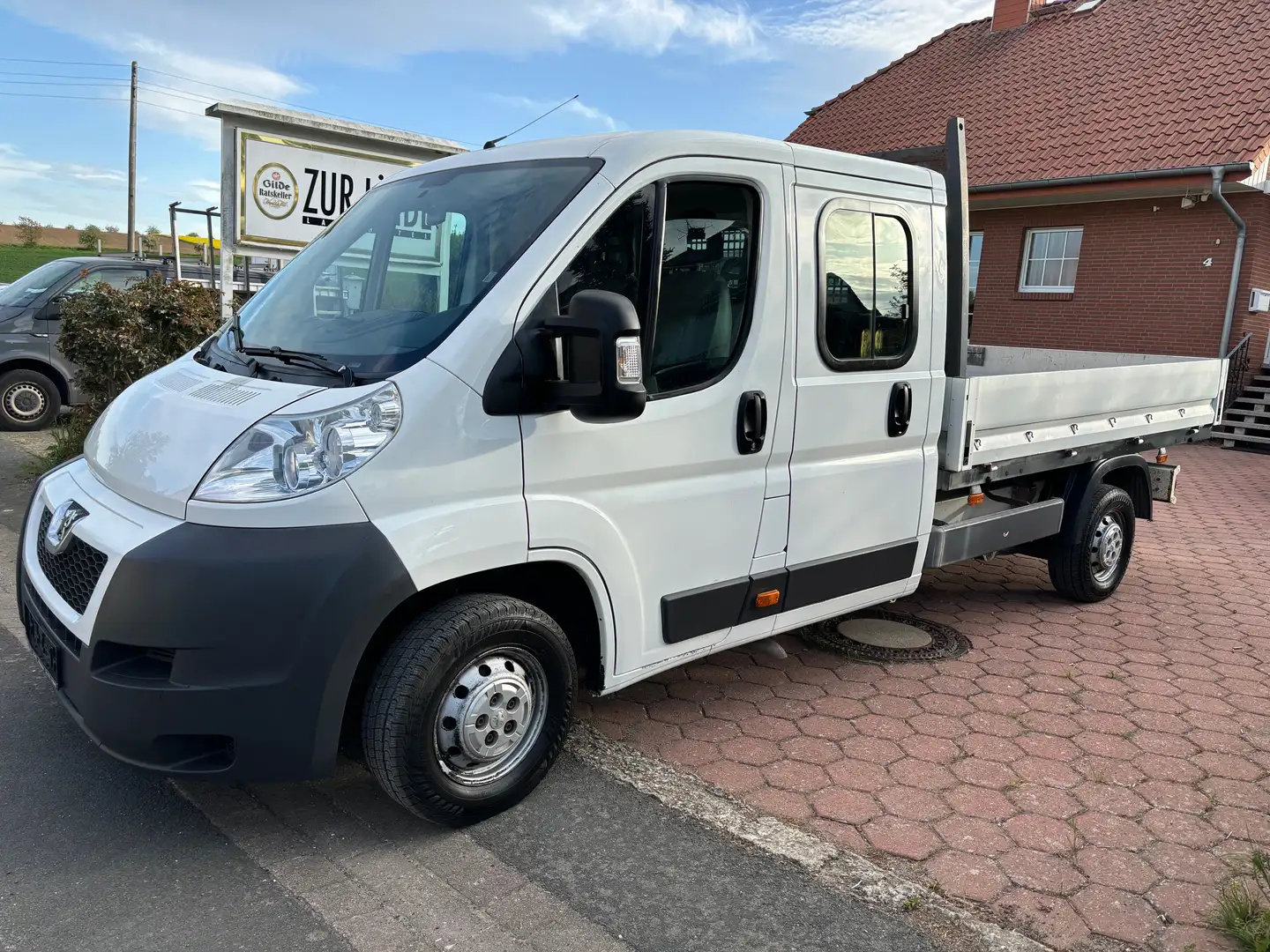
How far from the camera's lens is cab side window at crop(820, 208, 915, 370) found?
3.87 m

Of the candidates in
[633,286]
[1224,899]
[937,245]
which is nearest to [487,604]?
[633,286]

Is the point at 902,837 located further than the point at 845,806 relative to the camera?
No

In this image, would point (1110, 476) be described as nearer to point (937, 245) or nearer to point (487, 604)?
point (937, 245)

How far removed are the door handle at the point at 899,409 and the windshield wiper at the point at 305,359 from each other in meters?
2.33

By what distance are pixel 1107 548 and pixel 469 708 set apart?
443 cm

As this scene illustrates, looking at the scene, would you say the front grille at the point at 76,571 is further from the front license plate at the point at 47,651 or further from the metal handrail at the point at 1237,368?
the metal handrail at the point at 1237,368

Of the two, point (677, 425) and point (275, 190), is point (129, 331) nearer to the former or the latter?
point (275, 190)

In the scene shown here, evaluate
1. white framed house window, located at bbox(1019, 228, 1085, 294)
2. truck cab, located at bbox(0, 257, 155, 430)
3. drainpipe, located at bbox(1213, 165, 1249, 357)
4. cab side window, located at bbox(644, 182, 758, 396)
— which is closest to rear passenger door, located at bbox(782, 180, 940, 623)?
cab side window, located at bbox(644, 182, 758, 396)

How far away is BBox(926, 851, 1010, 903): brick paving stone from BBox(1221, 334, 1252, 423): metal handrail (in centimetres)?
1342

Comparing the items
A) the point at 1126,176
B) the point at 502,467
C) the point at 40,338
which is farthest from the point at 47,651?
the point at 1126,176

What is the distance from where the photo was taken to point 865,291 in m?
4.03

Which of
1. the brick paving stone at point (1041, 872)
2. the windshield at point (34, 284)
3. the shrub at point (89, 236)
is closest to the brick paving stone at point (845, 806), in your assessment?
the brick paving stone at point (1041, 872)

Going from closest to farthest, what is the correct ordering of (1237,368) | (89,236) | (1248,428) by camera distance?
(1248,428) < (1237,368) < (89,236)

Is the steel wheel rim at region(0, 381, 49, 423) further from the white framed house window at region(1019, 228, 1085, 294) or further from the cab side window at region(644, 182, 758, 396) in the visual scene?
the white framed house window at region(1019, 228, 1085, 294)
